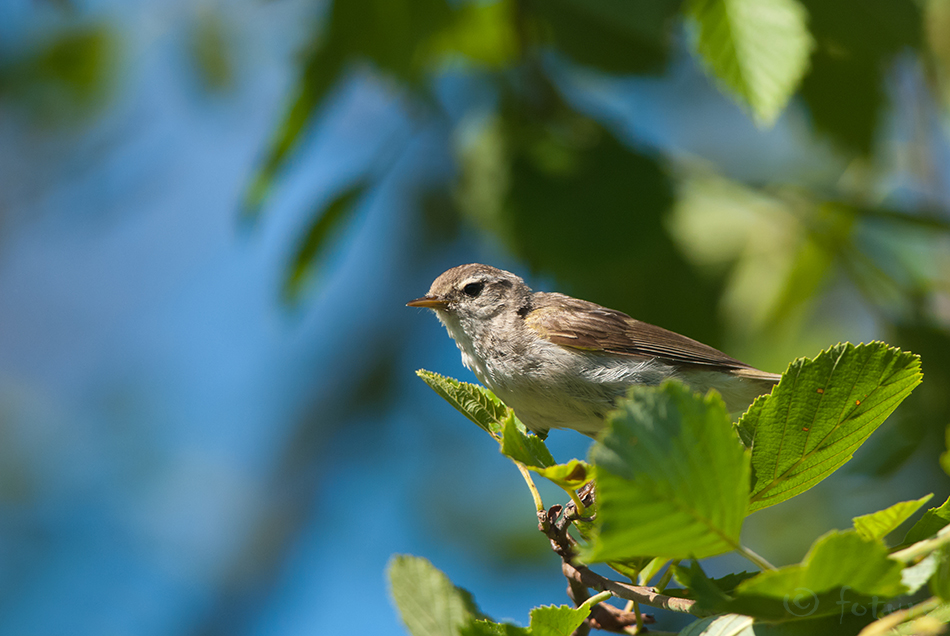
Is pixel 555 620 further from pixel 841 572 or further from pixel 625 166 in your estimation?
pixel 625 166

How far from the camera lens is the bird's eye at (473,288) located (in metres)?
3.13

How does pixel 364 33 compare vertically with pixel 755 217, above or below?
above

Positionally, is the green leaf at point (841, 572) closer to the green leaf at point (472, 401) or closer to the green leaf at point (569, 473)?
the green leaf at point (569, 473)

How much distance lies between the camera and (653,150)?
311 cm

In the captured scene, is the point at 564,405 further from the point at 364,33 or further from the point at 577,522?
the point at 364,33

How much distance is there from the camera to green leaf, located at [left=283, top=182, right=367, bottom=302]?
298 centimetres

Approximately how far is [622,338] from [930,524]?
4.76 ft

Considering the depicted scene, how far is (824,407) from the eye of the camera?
1.23 meters

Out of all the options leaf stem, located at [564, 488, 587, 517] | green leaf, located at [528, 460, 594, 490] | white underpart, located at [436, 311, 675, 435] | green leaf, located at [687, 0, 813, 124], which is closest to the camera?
green leaf, located at [528, 460, 594, 490]

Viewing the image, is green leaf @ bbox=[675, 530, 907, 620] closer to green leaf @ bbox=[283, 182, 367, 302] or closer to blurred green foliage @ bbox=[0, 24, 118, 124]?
green leaf @ bbox=[283, 182, 367, 302]

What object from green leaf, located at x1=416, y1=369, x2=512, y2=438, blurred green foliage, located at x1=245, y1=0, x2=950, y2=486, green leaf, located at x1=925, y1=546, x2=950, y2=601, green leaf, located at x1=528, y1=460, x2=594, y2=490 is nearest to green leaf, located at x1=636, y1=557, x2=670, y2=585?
green leaf, located at x1=528, y1=460, x2=594, y2=490

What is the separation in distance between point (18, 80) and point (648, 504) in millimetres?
4835

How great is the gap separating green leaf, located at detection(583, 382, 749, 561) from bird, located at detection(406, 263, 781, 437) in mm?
1461

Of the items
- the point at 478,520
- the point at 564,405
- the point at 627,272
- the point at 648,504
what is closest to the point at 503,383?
the point at 564,405
